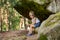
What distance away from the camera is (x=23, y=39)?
9.39 m

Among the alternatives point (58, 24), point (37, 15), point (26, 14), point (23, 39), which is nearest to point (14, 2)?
point (26, 14)

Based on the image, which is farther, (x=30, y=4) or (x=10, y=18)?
(x=10, y=18)

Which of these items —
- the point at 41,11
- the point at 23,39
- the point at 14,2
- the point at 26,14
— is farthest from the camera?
the point at 14,2

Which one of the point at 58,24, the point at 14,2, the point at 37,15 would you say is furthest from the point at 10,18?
the point at 58,24

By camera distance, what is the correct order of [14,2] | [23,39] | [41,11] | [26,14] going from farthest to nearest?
[14,2]
[26,14]
[41,11]
[23,39]

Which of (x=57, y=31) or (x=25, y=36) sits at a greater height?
(x=57, y=31)

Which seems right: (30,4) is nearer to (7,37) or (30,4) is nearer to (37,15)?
(37,15)

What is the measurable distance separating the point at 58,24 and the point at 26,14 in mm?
7024

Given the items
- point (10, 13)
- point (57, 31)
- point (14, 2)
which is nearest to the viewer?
point (57, 31)

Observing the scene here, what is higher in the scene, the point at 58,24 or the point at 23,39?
the point at 58,24

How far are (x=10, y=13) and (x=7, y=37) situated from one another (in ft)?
26.3

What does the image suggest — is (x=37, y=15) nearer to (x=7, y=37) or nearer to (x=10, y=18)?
(x=7, y=37)

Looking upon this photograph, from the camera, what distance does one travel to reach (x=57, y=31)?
545cm

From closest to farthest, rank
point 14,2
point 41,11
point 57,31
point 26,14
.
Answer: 1. point 57,31
2. point 41,11
3. point 26,14
4. point 14,2
